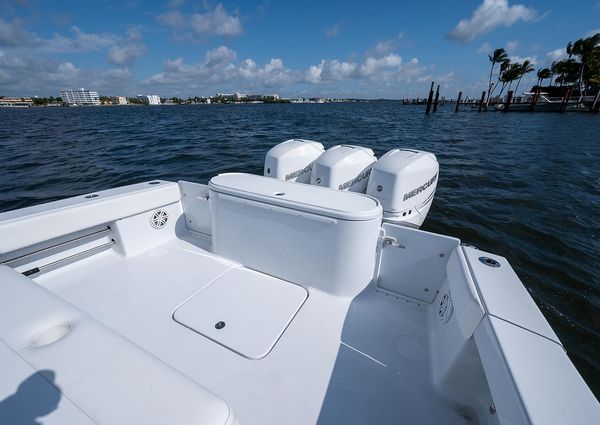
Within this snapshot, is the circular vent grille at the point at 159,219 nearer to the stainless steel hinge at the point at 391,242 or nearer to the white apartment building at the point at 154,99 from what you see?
the stainless steel hinge at the point at 391,242

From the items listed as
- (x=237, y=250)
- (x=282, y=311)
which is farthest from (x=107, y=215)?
(x=282, y=311)

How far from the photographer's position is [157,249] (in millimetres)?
2791

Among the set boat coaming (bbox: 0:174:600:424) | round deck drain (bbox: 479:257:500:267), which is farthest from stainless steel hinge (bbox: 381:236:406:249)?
round deck drain (bbox: 479:257:500:267)

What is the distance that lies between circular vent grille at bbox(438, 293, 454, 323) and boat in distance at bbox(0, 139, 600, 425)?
2 cm

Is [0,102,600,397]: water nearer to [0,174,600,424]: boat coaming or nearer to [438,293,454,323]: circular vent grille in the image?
[438,293,454,323]: circular vent grille

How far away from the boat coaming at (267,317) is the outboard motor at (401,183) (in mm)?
1067

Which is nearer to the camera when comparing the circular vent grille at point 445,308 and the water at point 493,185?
the circular vent grille at point 445,308

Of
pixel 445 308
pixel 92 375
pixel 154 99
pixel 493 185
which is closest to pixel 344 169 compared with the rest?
pixel 445 308

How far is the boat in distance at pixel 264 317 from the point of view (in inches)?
31.4

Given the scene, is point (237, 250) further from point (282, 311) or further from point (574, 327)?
point (574, 327)

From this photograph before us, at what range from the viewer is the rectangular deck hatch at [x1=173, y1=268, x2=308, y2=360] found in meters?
1.75

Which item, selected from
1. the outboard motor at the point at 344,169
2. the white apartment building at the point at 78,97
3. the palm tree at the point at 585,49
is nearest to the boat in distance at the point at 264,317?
the outboard motor at the point at 344,169

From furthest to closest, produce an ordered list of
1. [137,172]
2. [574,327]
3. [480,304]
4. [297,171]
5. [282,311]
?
[137,172], [297,171], [574,327], [282,311], [480,304]

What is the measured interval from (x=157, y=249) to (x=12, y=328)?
6.36 ft
